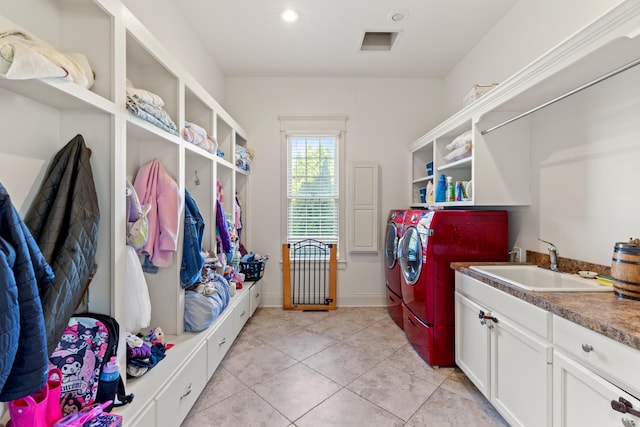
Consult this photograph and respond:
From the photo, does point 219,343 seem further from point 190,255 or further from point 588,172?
point 588,172

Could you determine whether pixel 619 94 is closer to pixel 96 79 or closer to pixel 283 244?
pixel 96 79

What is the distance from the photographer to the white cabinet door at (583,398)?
0.98 meters

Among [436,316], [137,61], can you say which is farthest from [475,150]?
[137,61]

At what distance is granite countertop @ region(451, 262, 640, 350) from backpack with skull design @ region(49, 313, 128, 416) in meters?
1.91

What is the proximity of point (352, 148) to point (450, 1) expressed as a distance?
67.7 inches

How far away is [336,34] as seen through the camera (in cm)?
264

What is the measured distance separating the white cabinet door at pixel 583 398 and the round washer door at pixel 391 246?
176 centimetres

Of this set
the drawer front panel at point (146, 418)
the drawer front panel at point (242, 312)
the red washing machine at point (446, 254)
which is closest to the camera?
the drawer front panel at point (146, 418)

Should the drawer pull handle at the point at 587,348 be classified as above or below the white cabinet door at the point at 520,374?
above

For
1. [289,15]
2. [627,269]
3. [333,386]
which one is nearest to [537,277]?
[627,269]

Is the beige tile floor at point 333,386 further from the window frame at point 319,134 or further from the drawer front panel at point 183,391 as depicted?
the window frame at point 319,134

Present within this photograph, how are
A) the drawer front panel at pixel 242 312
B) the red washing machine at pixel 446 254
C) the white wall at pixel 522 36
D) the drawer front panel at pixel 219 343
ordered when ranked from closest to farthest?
the white wall at pixel 522 36 < the drawer front panel at pixel 219 343 < the red washing machine at pixel 446 254 < the drawer front panel at pixel 242 312

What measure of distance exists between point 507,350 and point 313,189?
2.60m

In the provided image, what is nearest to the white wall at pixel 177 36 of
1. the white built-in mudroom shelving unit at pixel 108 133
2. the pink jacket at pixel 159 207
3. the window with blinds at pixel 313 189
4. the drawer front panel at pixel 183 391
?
the white built-in mudroom shelving unit at pixel 108 133
